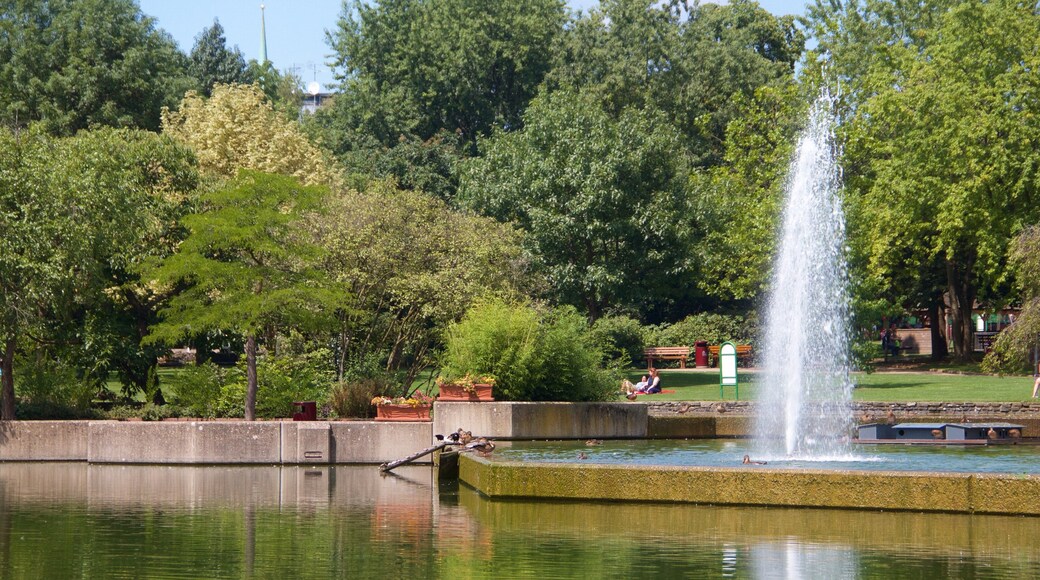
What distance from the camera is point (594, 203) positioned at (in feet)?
163

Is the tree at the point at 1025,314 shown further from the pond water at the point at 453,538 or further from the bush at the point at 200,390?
the pond water at the point at 453,538

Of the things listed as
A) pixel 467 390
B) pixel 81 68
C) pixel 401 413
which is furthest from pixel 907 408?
pixel 81 68

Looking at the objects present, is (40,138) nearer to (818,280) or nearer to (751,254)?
(818,280)

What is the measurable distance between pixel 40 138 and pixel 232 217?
6.97 m

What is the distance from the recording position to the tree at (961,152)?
49.9m

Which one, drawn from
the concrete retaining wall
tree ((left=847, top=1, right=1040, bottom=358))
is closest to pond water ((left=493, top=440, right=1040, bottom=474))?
the concrete retaining wall

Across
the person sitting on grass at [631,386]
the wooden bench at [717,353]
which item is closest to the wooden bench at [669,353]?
the wooden bench at [717,353]

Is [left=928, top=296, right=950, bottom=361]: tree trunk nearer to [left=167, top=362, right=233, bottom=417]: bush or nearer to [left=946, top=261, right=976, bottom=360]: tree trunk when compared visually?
[left=946, top=261, right=976, bottom=360]: tree trunk

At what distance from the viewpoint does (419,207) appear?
1481 inches

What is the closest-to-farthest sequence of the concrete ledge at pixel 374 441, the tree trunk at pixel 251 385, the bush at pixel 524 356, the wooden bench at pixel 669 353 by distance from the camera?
1. the concrete ledge at pixel 374 441
2. the tree trunk at pixel 251 385
3. the bush at pixel 524 356
4. the wooden bench at pixel 669 353

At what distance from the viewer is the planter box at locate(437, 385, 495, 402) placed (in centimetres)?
2751

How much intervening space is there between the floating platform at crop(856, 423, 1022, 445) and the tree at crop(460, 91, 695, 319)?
21.7m

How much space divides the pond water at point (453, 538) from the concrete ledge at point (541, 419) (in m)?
5.08

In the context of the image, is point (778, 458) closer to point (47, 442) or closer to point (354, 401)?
Result: point (354, 401)
